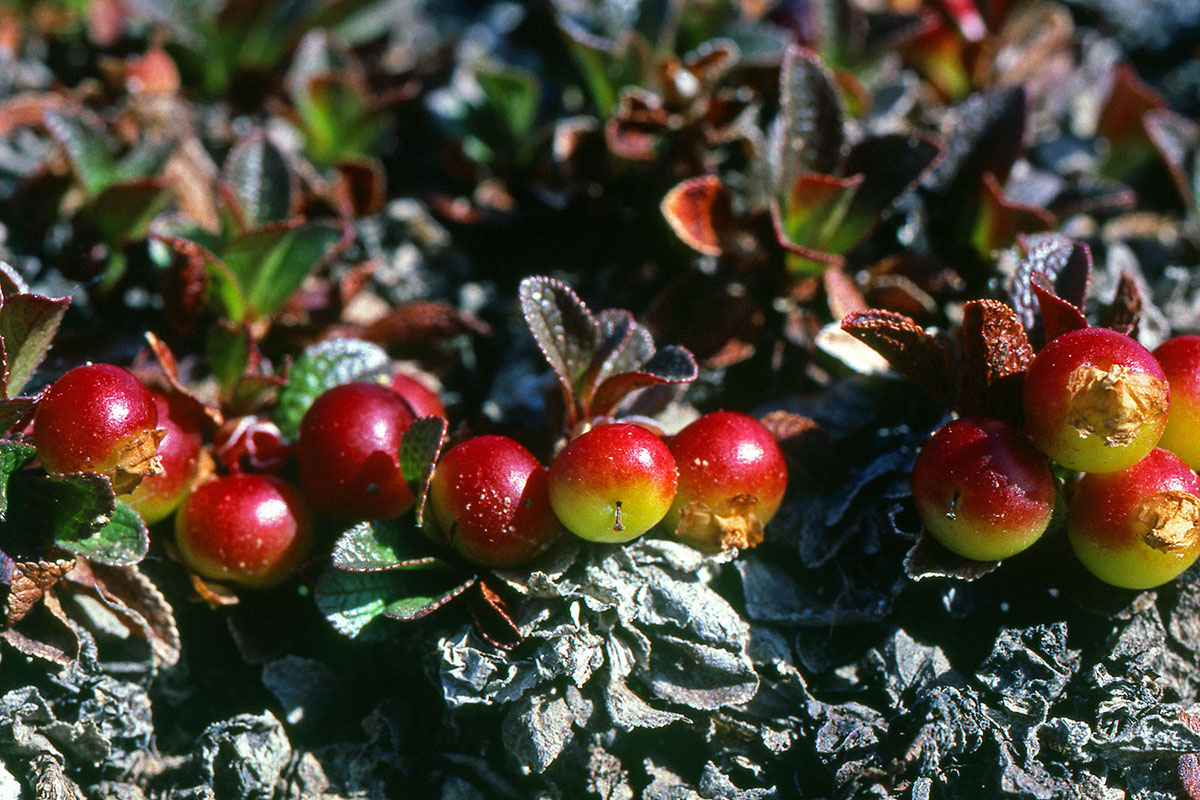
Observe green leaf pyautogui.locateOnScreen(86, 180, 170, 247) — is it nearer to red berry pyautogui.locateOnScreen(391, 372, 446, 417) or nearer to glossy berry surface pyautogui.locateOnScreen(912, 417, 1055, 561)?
red berry pyautogui.locateOnScreen(391, 372, 446, 417)

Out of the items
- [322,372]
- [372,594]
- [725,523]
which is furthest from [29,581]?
[725,523]

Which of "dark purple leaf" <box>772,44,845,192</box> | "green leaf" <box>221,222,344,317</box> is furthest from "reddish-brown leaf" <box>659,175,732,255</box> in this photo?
"green leaf" <box>221,222,344,317</box>

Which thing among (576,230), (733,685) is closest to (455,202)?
(576,230)

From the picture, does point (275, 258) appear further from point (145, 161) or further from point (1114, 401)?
point (1114, 401)

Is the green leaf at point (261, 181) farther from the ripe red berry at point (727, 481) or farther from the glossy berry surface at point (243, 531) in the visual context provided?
the ripe red berry at point (727, 481)

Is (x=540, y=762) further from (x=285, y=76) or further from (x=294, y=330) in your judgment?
(x=285, y=76)

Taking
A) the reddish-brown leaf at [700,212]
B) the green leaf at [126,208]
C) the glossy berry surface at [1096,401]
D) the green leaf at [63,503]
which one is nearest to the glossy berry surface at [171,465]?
the green leaf at [63,503]

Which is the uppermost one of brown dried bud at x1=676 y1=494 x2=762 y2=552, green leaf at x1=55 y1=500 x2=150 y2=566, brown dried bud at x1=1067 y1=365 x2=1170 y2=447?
brown dried bud at x1=1067 y1=365 x2=1170 y2=447
